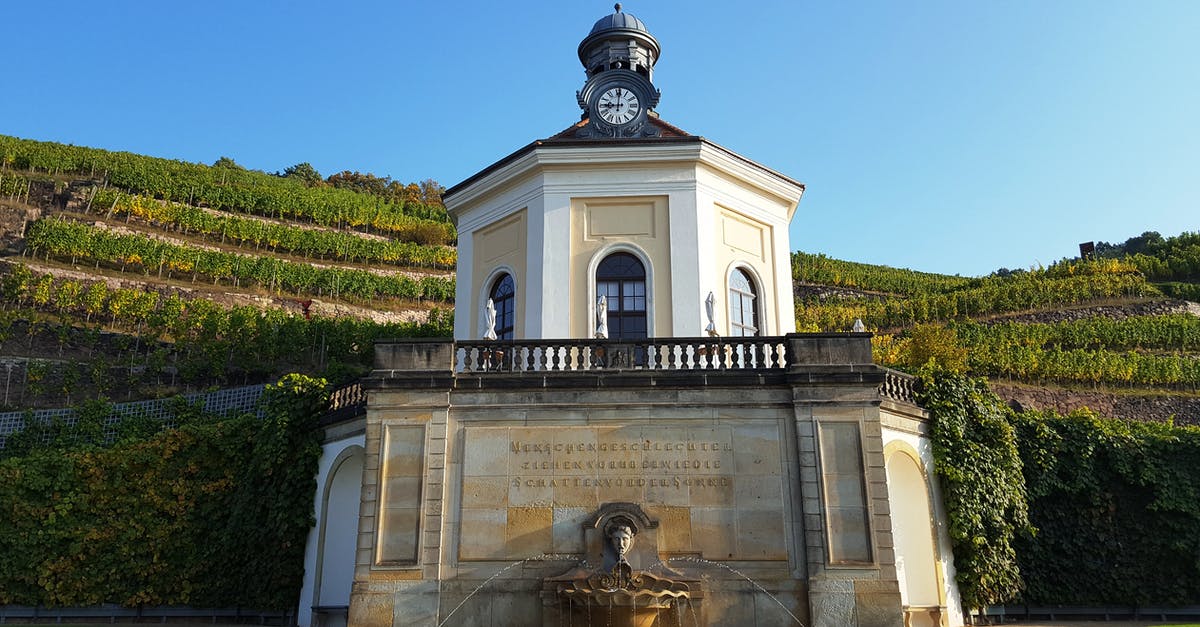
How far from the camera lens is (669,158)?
2112 centimetres

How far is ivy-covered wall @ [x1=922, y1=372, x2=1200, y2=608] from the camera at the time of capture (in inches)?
747

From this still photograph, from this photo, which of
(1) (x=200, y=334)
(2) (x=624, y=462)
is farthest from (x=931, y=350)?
(1) (x=200, y=334)

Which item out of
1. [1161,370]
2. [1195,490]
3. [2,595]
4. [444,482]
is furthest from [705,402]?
[1161,370]

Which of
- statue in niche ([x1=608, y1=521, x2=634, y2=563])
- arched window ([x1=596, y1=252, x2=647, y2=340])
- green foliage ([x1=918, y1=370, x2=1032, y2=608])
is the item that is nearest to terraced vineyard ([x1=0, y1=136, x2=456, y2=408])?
arched window ([x1=596, y1=252, x2=647, y2=340])

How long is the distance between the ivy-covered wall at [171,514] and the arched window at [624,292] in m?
7.36

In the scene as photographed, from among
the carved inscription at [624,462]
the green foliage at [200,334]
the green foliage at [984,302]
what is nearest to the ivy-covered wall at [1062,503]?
the carved inscription at [624,462]

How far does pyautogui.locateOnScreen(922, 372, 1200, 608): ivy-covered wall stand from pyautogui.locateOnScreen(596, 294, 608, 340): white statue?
7637 millimetres

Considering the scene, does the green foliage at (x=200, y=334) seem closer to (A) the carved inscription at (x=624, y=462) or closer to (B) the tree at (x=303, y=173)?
(A) the carved inscription at (x=624, y=462)

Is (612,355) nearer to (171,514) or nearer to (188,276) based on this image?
(171,514)

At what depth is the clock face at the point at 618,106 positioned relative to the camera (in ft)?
73.2

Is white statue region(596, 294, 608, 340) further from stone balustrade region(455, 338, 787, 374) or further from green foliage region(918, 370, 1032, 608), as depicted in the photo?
green foliage region(918, 370, 1032, 608)

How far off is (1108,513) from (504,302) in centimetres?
1624

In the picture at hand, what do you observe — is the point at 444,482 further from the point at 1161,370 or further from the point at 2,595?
the point at 1161,370

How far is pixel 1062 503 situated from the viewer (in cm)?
2081
